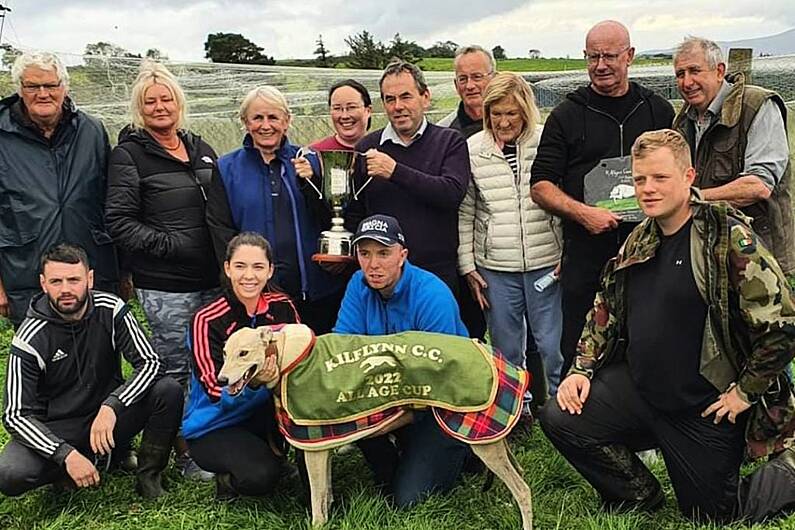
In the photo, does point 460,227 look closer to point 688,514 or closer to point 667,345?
point 667,345

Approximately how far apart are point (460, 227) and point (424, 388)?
1382 mm

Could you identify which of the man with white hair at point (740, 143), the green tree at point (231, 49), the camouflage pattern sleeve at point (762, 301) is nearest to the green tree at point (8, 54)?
the man with white hair at point (740, 143)

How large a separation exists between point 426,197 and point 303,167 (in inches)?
28.5

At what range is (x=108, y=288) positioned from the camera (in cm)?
513

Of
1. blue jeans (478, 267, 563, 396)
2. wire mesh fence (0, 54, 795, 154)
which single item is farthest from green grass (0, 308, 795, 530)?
wire mesh fence (0, 54, 795, 154)

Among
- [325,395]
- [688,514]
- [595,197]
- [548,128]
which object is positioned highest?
[548,128]

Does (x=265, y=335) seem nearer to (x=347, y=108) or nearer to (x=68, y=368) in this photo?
(x=68, y=368)

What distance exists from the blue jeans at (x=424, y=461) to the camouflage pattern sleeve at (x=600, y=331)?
0.78 m

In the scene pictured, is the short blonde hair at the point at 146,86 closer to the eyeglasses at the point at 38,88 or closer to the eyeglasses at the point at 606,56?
the eyeglasses at the point at 38,88

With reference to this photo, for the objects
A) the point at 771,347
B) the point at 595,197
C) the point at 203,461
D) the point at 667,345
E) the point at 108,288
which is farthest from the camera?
the point at 108,288

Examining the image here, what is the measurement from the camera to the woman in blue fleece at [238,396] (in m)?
4.17

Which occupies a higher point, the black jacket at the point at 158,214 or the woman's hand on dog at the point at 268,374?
the black jacket at the point at 158,214

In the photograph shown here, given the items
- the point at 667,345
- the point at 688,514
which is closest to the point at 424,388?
the point at 667,345

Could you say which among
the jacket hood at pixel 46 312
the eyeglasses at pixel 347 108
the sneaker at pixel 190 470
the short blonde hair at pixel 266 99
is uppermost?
the short blonde hair at pixel 266 99
